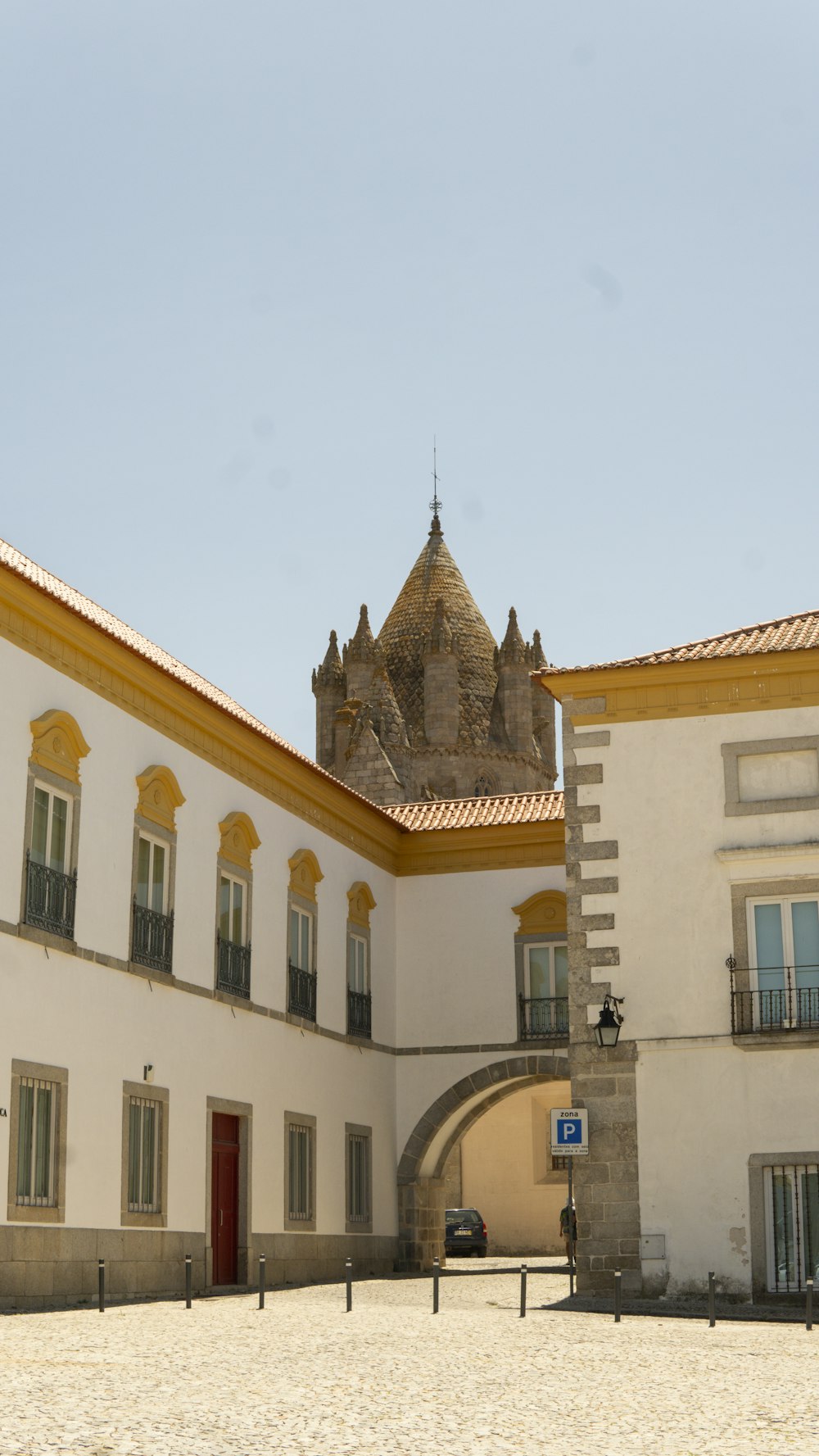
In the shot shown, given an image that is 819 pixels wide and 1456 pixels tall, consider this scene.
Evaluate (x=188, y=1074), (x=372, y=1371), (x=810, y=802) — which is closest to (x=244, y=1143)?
(x=188, y=1074)

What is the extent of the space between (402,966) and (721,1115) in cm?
1041

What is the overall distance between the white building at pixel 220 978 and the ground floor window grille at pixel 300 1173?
0.04 m

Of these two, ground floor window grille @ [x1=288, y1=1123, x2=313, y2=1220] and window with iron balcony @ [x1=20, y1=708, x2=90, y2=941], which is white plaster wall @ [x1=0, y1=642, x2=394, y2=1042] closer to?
window with iron balcony @ [x1=20, y1=708, x2=90, y2=941]

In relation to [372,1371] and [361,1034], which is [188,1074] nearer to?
[361,1034]

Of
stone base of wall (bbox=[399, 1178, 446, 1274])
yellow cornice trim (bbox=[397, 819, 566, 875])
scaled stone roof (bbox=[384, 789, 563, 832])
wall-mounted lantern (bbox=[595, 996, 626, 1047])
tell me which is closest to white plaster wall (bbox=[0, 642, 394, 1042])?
yellow cornice trim (bbox=[397, 819, 566, 875])

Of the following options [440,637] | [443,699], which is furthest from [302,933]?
[440,637]

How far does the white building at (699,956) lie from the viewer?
19.5 metres

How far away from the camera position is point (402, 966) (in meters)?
29.6

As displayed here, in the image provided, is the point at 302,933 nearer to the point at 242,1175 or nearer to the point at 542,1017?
the point at 242,1175

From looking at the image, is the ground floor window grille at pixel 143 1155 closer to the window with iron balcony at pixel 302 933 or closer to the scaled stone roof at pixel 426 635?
the window with iron balcony at pixel 302 933

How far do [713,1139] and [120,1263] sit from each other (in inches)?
263

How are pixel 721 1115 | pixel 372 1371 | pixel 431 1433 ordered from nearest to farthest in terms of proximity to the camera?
pixel 431 1433
pixel 372 1371
pixel 721 1115

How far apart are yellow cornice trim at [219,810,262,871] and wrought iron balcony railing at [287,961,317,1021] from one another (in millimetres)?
2093

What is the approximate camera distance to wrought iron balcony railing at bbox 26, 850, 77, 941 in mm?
18484
